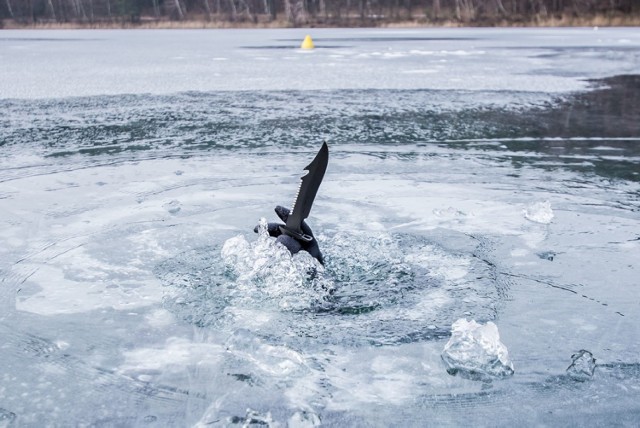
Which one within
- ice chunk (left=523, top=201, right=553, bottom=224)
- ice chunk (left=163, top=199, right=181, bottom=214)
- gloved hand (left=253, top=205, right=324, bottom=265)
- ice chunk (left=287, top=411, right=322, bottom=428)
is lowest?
ice chunk (left=523, top=201, right=553, bottom=224)

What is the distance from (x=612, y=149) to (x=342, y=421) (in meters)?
5.33

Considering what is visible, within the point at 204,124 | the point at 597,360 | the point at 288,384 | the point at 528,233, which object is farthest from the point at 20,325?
the point at 204,124

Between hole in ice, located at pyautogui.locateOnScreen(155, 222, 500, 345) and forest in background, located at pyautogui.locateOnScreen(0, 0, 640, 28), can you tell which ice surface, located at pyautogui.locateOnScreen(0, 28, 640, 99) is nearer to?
hole in ice, located at pyautogui.locateOnScreen(155, 222, 500, 345)

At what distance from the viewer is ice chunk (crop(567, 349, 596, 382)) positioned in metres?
2.60

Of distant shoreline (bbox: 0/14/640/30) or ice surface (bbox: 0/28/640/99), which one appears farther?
distant shoreline (bbox: 0/14/640/30)

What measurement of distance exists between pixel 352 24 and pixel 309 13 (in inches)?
303

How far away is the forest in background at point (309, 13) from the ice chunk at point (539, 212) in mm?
36576

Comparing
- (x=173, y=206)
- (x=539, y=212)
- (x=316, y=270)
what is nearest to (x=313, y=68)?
(x=173, y=206)

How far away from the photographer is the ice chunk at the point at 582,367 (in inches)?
102

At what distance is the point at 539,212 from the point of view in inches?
178

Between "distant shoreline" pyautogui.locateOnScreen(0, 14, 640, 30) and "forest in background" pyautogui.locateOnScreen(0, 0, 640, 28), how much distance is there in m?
0.05

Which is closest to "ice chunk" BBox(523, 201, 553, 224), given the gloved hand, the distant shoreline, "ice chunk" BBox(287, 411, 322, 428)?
the gloved hand

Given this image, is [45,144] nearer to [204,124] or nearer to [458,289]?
[204,124]

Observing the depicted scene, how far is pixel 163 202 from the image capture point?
4.94 meters
